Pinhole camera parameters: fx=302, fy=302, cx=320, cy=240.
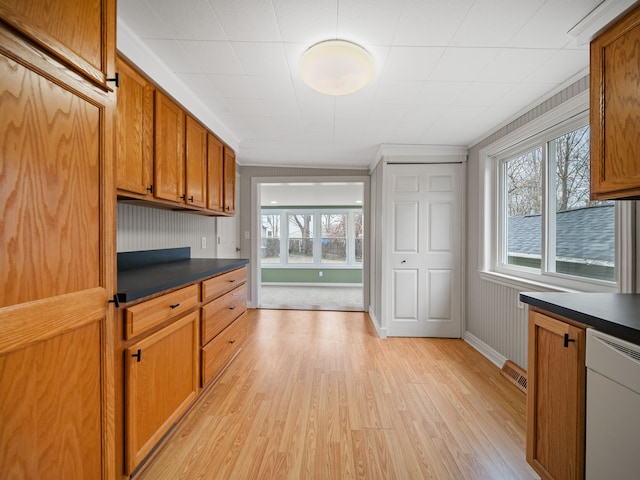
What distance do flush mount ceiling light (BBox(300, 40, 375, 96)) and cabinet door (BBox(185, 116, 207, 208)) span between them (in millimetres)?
1110

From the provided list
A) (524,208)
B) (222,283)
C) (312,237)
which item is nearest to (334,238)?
(312,237)

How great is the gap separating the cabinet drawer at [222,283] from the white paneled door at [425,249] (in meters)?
1.71

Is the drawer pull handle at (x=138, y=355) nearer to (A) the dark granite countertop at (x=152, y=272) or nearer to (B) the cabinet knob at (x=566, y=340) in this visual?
(A) the dark granite countertop at (x=152, y=272)

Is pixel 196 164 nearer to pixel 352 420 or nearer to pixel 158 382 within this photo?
pixel 158 382

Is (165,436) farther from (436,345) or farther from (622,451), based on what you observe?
(436,345)

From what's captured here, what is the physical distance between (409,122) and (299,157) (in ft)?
5.64

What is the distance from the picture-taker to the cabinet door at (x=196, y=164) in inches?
92.1

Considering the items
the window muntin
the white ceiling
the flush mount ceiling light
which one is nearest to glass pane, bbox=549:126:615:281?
the white ceiling

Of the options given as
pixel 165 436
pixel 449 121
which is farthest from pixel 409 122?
pixel 165 436

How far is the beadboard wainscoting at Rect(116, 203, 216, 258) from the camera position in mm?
2131

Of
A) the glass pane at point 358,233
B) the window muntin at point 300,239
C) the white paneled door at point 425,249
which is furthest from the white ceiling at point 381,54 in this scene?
the window muntin at point 300,239

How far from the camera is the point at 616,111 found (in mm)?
1309

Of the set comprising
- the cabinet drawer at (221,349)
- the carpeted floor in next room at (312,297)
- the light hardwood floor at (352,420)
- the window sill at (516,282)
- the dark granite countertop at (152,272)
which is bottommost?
the carpeted floor in next room at (312,297)

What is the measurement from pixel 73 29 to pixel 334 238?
22.8 feet
